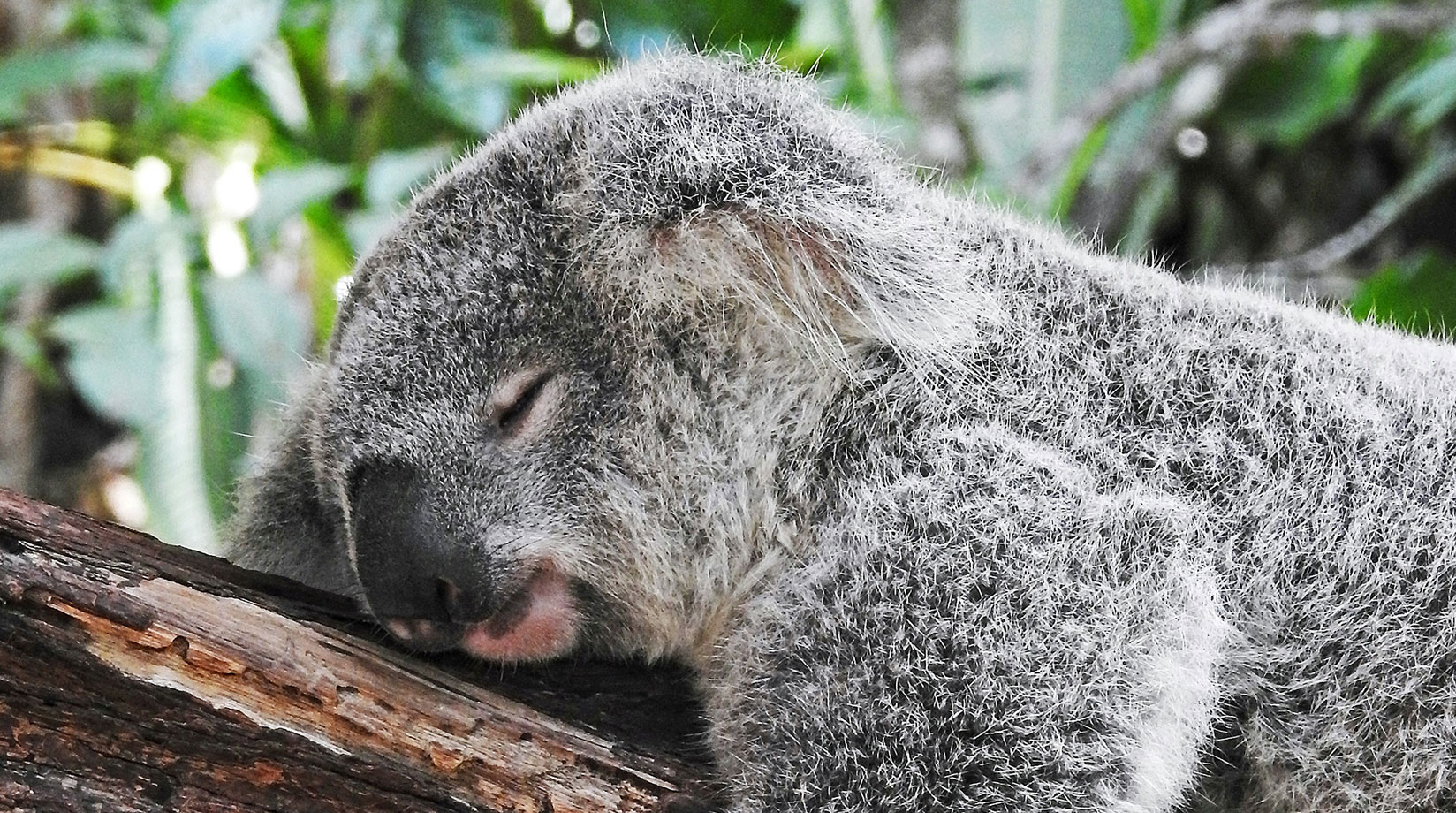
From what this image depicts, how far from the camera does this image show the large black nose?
152 centimetres

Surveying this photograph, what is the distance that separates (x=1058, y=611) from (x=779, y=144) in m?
0.65

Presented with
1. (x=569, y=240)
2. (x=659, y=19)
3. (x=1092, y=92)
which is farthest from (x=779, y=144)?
(x=1092, y=92)

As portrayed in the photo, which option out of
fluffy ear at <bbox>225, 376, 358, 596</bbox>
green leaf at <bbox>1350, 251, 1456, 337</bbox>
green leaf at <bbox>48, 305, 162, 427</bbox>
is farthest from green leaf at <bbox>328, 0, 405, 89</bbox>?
green leaf at <bbox>1350, 251, 1456, 337</bbox>

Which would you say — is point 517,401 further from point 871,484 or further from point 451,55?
point 451,55

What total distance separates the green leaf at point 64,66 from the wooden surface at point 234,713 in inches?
79.6

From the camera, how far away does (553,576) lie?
1.61 meters

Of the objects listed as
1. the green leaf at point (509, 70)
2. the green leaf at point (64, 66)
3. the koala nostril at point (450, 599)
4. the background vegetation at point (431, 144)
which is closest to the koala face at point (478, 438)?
the koala nostril at point (450, 599)

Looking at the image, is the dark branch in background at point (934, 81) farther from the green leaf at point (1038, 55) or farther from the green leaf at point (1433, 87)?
the green leaf at point (1433, 87)

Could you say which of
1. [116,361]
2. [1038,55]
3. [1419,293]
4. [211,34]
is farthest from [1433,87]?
[116,361]

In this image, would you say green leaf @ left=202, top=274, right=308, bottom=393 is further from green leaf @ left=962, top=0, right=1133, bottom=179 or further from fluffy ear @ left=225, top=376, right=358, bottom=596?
green leaf @ left=962, top=0, right=1133, bottom=179

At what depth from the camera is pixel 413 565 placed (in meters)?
1.52

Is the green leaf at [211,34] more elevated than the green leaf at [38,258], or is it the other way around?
the green leaf at [211,34]

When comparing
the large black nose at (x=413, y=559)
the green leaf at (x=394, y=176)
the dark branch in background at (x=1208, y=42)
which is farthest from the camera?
the dark branch in background at (x=1208, y=42)

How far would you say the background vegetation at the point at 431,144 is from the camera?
2939 millimetres
